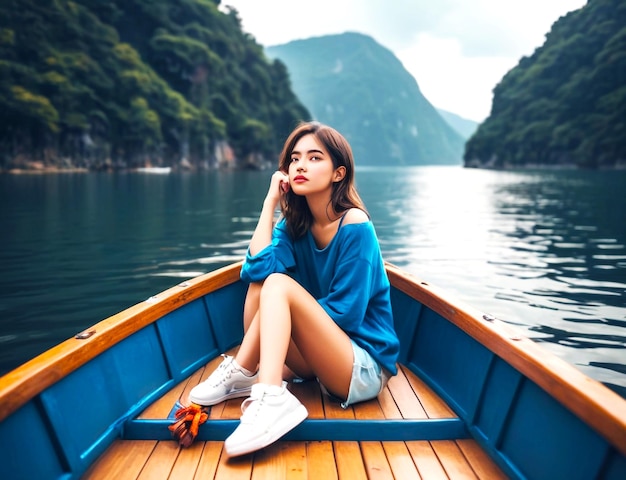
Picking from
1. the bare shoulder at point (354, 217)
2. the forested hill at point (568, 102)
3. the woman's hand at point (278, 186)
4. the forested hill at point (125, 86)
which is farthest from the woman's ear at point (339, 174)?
the forested hill at point (568, 102)

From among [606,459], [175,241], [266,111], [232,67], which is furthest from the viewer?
[266,111]

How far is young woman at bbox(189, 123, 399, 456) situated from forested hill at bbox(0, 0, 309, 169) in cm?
4137

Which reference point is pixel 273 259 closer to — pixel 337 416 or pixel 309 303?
pixel 309 303

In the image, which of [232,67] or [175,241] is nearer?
[175,241]

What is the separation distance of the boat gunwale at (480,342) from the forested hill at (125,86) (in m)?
41.5

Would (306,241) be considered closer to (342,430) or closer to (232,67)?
(342,430)

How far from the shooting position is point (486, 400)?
220 centimetres

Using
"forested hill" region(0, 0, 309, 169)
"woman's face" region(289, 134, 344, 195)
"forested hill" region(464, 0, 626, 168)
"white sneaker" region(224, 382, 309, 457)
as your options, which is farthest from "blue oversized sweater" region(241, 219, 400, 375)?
"forested hill" region(464, 0, 626, 168)

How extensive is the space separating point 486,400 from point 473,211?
19628 mm

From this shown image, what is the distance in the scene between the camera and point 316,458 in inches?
80.6

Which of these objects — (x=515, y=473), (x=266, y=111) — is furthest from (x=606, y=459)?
(x=266, y=111)

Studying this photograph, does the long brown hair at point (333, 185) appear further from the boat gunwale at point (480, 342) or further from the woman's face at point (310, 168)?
the boat gunwale at point (480, 342)

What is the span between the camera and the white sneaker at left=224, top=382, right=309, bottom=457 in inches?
76.1

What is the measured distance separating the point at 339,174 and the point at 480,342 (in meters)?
1.03
